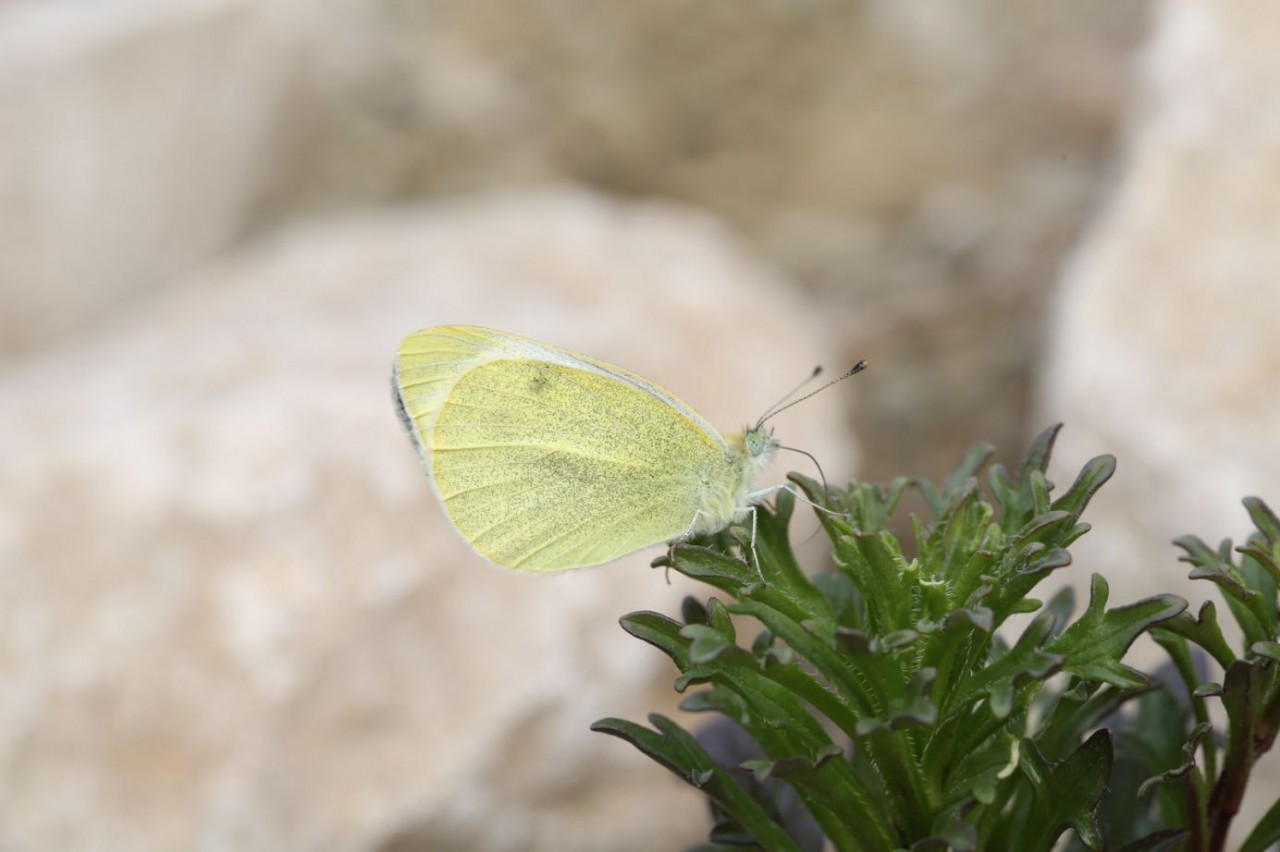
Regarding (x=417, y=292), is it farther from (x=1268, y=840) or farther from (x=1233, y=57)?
(x=1268, y=840)

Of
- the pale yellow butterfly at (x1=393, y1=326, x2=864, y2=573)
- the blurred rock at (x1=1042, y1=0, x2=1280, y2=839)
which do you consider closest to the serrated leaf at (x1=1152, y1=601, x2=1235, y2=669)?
the pale yellow butterfly at (x1=393, y1=326, x2=864, y2=573)

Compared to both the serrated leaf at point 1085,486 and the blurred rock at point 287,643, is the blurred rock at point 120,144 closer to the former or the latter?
the blurred rock at point 287,643

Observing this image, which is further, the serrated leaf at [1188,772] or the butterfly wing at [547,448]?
the butterfly wing at [547,448]

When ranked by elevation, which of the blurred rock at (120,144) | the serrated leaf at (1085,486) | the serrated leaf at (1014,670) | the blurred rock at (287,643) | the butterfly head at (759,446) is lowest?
the serrated leaf at (1014,670)

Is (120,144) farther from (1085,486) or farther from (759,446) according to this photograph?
(1085,486)

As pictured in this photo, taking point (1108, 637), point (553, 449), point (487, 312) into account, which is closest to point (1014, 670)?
point (1108, 637)

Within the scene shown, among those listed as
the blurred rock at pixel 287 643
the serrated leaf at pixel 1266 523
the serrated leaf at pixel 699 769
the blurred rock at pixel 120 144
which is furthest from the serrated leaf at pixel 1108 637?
the blurred rock at pixel 120 144
